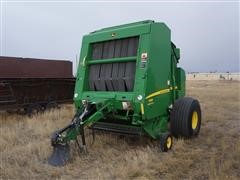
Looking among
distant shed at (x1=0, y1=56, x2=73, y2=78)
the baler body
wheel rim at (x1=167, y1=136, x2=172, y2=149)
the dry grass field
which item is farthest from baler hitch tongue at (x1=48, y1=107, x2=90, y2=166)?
distant shed at (x1=0, y1=56, x2=73, y2=78)

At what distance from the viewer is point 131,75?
20.2ft

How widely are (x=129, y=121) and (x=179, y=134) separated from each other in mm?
1095

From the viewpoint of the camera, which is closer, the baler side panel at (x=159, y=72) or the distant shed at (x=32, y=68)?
the baler side panel at (x=159, y=72)

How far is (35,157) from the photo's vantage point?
5512 millimetres

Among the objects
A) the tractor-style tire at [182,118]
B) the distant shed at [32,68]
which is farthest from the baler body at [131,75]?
the distant shed at [32,68]

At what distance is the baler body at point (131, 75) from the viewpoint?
5.83 m

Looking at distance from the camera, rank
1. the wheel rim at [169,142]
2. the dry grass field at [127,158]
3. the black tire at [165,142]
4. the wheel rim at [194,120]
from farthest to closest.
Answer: the wheel rim at [194,120] → the wheel rim at [169,142] → the black tire at [165,142] → the dry grass field at [127,158]

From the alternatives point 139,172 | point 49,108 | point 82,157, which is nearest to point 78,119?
point 82,157

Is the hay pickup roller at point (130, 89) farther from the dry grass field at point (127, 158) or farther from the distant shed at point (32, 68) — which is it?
the distant shed at point (32, 68)

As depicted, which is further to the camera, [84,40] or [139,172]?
[84,40]

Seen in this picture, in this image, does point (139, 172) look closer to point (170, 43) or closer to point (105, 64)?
point (105, 64)

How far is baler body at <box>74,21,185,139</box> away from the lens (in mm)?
5828

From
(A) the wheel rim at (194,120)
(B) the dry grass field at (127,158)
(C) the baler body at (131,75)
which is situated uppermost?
(C) the baler body at (131,75)

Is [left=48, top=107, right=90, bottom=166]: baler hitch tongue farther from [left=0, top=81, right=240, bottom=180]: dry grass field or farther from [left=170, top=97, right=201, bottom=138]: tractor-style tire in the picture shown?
[left=170, top=97, right=201, bottom=138]: tractor-style tire
